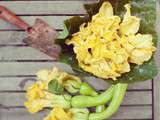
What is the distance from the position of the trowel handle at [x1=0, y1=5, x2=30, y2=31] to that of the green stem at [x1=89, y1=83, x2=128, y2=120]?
0.19 metres

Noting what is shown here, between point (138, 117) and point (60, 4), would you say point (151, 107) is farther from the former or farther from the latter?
point (60, 4)

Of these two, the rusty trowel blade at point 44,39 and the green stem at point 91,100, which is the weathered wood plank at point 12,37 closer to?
the rusty trowel blade at point 44,39

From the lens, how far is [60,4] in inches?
34.6

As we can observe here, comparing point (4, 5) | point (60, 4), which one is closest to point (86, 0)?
point (60, 4)

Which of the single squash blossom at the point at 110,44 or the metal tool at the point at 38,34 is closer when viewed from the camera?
the single squash blossom at the point at 110,44

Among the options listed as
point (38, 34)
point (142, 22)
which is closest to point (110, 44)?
point (142, 22)

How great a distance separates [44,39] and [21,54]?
0.05 meters

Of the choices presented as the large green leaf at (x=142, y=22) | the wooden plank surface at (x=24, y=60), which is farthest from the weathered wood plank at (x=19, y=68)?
the large green leaf at (x=142, y=22)

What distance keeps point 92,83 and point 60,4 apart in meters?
0.15

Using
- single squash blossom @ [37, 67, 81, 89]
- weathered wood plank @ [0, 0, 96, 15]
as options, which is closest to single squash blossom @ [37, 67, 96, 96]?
single squash blossom @ [37, 67, 81, 89]

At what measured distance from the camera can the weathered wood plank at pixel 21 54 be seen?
2.88 feet

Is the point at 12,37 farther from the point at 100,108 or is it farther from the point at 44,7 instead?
the point at 100,108

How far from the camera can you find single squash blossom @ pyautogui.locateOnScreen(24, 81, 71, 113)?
0.84 m

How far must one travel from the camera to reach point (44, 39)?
87 cm
